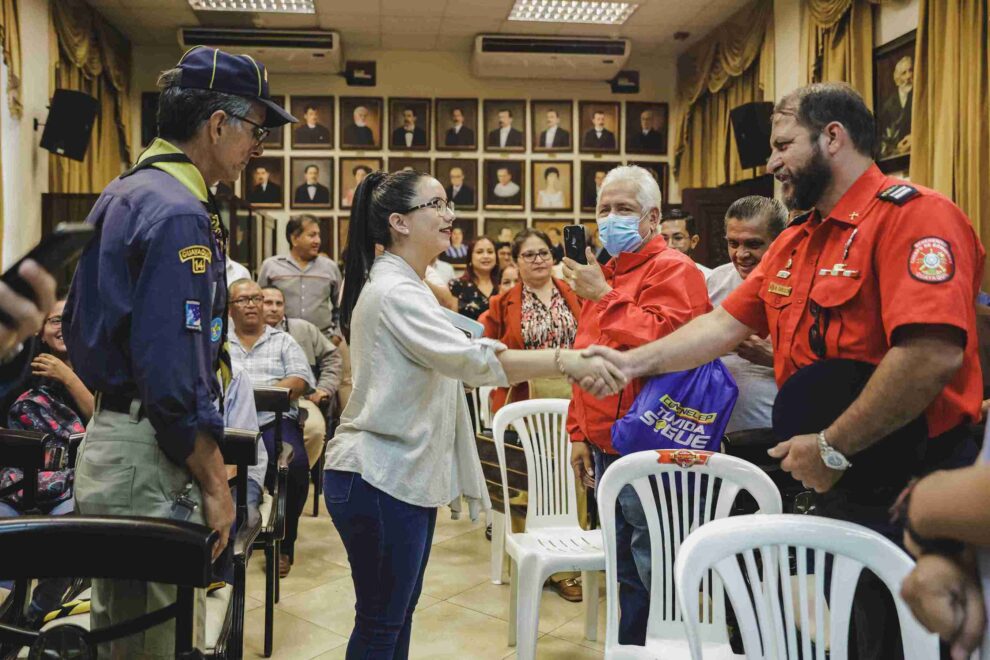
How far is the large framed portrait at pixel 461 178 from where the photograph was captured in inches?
316

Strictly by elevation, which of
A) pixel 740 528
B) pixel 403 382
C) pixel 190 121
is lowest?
pixel 740 528

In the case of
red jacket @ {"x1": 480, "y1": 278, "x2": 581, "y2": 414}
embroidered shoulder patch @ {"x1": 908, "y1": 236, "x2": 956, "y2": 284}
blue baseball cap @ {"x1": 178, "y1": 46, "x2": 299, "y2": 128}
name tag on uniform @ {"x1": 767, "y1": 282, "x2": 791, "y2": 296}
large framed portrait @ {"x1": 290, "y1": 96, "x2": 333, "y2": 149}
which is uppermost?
large framed portrait @ {"x1": 290, "y1": 96, "x2": 333, "y2": 149}

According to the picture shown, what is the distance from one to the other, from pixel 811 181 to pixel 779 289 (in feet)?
0.82

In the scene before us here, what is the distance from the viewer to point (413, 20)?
7098 mm

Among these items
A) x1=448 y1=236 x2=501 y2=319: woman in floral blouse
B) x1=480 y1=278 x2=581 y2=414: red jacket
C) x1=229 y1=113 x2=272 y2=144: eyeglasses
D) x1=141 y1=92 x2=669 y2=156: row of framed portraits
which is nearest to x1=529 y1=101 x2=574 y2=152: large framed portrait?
x1=141 y1=92 x2=669 y2=156: row of framed portraits

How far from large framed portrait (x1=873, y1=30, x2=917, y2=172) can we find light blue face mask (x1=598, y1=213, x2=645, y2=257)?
3.52 m

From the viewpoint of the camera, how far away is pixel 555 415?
2961 mm

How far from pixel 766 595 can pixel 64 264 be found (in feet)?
4.00

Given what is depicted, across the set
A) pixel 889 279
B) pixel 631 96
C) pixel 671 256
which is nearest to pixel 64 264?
pixel 889 279

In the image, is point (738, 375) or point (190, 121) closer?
point (190, 121)

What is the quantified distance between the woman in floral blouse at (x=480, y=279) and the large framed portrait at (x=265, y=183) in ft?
10.5

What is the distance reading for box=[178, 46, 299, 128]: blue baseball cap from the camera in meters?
1.58

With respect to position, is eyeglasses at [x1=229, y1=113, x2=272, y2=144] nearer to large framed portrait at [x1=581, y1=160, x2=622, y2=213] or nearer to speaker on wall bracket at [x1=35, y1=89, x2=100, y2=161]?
speaker on wall bracket at [x1=35, y1=89, x2=100, y2=161]

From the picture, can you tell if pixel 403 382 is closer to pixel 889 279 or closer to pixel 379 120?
pixel 889 279
